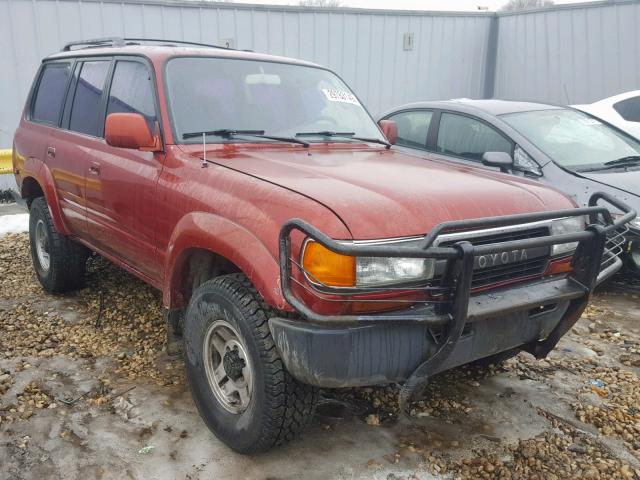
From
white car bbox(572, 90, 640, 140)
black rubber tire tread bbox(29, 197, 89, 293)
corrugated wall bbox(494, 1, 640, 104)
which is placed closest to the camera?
black rubber tire tread bbox(29, 197, 89, 293)

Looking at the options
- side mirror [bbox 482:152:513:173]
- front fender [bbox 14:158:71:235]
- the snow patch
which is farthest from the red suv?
the snow patch

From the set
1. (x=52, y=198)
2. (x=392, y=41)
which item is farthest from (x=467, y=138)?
(x=392, y=41)

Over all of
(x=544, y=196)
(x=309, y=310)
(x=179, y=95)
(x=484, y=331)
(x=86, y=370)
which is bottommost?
(x=86, y=370)

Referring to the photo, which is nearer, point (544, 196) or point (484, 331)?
point (484, 331)

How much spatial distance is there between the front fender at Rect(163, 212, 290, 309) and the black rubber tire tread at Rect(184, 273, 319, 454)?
0.43ft

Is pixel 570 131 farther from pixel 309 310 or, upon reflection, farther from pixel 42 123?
pixel 42 123

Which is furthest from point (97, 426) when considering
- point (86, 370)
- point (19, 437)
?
point (86, 370)

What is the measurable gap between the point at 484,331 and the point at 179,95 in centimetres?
207

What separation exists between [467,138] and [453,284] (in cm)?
373

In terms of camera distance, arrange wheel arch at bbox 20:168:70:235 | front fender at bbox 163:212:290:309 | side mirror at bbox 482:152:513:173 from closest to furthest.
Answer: front fender at bbox 163:212:290:309, wheel arch at bbox 20:168:70:235, side mirror at bbox 482:152:513:173

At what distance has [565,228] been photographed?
109 inches

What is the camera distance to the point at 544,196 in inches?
112

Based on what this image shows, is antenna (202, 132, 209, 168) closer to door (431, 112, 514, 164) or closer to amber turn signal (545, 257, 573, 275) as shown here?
amber turn signal (545, 257, 573, 275)

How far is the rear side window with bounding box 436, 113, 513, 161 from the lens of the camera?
537cm
